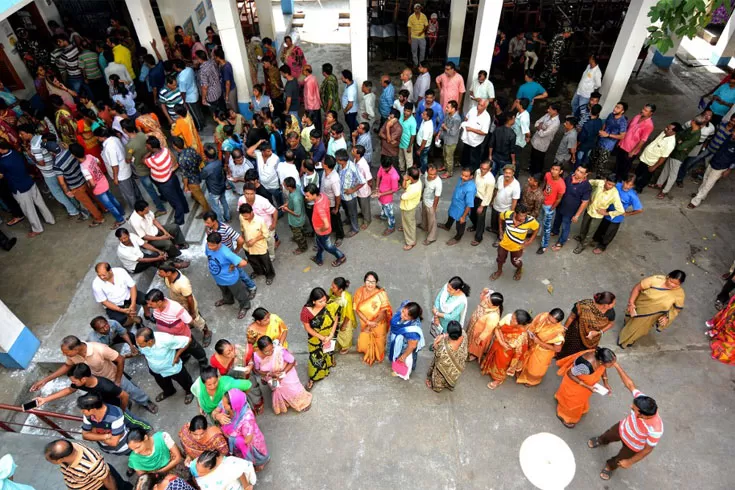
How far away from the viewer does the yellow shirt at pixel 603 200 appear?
6012mm

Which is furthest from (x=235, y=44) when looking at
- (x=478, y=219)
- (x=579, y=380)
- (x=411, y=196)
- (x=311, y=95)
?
(x=579, y=380)

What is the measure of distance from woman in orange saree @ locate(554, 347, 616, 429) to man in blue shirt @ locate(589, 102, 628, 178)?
12.7 feet

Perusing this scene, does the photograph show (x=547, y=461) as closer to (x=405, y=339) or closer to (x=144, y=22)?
(x=405, y=339)

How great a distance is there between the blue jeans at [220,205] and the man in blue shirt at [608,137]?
226 inches

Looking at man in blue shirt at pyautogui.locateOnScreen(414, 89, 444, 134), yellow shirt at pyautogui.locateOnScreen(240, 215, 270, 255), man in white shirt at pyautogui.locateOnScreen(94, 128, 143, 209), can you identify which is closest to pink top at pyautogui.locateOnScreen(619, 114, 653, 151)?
man in blue shirt at pyautogui.locateOnScreen(414, 89, 444, 134)

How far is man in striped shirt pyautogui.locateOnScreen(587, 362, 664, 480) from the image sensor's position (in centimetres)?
381

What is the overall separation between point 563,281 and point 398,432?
3.12 meters

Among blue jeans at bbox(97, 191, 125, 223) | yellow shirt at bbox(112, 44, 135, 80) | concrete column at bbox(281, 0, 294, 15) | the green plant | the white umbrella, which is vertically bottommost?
the white umbrella

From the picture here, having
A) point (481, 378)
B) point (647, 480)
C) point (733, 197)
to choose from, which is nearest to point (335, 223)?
point (481, 378)

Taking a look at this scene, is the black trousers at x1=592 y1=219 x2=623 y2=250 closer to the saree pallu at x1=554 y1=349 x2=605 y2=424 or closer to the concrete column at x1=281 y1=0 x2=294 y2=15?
the saree pallu at x1=554 y1=349 x2=605 y2=424

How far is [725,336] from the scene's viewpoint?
533cm

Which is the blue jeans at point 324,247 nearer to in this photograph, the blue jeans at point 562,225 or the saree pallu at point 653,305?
the blue jeans at point 562,225

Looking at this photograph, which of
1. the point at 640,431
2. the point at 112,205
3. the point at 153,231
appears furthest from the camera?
the point at 112,205

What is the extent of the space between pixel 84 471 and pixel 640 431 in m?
4.44
